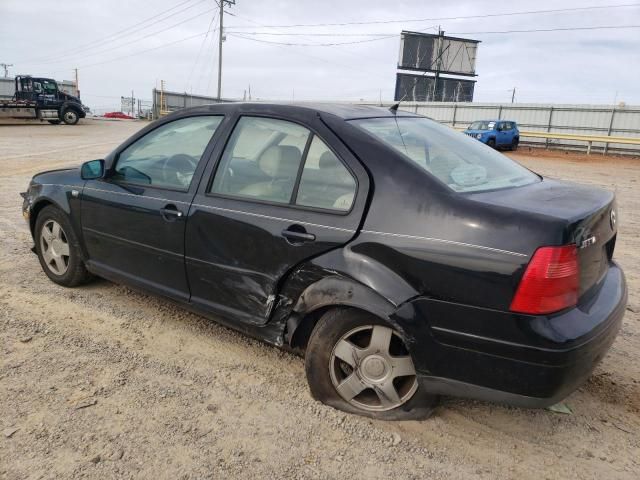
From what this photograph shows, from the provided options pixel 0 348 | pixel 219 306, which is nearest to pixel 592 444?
pixel 219 306

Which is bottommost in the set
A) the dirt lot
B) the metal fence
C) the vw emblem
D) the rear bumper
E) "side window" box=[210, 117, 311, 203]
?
the dirt lot

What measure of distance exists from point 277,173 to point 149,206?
994 mm

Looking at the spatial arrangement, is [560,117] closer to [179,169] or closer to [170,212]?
[179,169]

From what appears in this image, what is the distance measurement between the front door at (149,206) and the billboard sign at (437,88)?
147 ft

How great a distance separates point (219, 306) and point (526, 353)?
173 cm

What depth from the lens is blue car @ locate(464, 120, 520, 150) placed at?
80.5 feet

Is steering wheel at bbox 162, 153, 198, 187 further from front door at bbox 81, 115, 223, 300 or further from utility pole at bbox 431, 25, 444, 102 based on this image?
utility pole at bbox 431, 25, 444, 102

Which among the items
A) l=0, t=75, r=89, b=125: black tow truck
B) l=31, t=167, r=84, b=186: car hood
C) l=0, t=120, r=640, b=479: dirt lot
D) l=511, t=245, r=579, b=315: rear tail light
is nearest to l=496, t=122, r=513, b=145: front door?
l=0, t=120, r=640, b=479: dirt lot

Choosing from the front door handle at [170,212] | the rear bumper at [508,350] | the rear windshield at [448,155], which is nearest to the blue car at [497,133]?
the rear windshield at [448,155]

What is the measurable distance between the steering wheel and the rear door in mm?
190

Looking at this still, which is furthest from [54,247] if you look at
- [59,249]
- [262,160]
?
[262,160]

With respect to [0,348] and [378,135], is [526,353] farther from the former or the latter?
[0,348]

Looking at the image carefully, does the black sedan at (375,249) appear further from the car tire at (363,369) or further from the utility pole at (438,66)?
the utility pole at (438,66)

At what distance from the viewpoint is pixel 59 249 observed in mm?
4164
